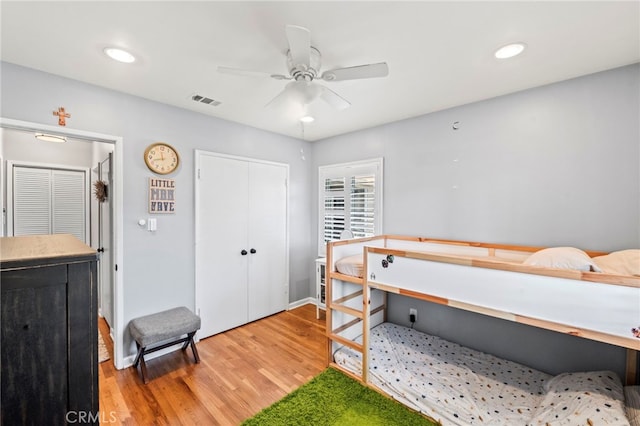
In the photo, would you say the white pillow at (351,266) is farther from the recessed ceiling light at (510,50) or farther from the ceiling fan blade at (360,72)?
the recessed ceiling light at (510,50)

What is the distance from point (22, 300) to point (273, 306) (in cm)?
319

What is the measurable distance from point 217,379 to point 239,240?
154 cm

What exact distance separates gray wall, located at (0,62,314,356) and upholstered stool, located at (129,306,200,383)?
0.48 ft

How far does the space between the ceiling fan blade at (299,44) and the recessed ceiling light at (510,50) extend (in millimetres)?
1333

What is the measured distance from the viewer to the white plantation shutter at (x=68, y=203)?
399 centimetres

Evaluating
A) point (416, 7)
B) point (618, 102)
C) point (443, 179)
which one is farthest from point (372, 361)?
point (618, 102)

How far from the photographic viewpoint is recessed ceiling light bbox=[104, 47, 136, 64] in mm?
1800

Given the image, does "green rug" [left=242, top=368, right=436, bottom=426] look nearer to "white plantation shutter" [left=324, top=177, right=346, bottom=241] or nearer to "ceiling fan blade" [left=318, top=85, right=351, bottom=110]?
"white plantation shutter" [left=324, top=177, right=346, bottom=241]

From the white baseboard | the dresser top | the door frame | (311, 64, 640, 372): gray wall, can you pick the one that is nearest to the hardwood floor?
the door frame

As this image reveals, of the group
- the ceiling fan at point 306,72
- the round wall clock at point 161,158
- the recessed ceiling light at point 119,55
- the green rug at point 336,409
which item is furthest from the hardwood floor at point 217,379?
the recessed ceiling light at point 119,55

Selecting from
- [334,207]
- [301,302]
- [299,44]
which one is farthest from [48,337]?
[301,302]

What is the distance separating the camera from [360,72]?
1.65m

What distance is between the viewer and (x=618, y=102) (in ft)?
6.49

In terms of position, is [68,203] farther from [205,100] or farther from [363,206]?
[363,206]
